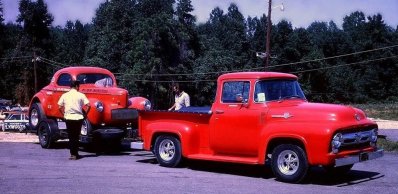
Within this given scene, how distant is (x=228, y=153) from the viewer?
10602 millimetres

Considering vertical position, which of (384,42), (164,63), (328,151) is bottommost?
(328,151)

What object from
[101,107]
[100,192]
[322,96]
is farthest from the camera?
[322,96]

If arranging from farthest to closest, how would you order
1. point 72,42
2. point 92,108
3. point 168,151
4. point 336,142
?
point 72,42 < point 92,108 < point 168,151 < point 336,142

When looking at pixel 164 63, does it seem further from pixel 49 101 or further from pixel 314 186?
pixel 314 186

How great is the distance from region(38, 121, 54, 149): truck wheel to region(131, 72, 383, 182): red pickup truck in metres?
3.97

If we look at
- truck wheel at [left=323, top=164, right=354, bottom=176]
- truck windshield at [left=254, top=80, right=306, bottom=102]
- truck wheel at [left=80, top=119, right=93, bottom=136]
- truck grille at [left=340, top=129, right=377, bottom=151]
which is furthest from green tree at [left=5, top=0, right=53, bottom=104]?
truck grille at [left=340, top=129, right=377, bottom=151]

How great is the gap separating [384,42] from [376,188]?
9381 cm

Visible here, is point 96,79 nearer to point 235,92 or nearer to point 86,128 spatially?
point 86,128

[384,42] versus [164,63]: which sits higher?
[384,42]

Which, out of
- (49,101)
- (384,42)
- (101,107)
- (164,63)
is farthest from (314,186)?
(384,42)

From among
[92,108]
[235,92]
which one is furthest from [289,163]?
[92,108]

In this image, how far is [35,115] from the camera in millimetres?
15836

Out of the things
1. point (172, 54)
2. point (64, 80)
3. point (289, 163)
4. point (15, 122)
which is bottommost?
point (15, 122)

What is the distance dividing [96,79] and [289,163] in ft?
26.8
